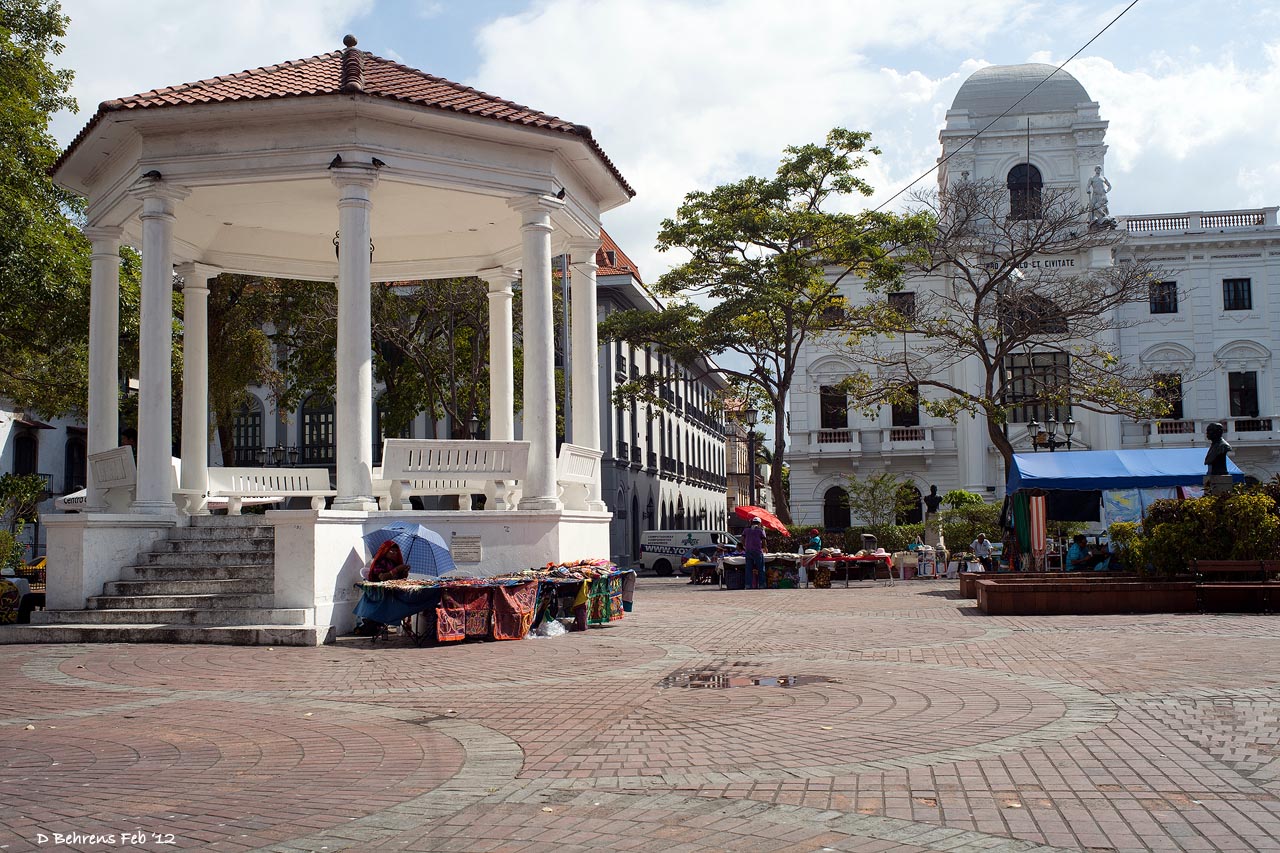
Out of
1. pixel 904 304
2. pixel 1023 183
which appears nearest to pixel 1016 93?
pixel 1023 183

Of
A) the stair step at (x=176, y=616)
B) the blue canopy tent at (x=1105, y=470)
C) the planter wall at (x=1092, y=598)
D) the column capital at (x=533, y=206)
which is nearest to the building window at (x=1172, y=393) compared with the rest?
the blue canopy tent at (x=1105, y=470)

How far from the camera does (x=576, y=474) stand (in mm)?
17422

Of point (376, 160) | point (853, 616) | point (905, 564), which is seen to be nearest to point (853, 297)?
point (905, 564)

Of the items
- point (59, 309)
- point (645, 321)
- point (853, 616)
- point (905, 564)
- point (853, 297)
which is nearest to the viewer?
point (853, 616)

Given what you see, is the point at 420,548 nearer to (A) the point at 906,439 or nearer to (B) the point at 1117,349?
(A) the point at 906,439

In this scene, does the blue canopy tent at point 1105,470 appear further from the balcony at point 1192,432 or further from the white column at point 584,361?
the balcony at point 1192,432

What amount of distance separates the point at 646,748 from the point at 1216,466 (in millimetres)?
14945

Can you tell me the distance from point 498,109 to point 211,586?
290 inches

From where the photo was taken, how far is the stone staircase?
13.1 metres

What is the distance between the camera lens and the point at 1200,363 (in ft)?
163

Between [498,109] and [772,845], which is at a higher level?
[498,109]

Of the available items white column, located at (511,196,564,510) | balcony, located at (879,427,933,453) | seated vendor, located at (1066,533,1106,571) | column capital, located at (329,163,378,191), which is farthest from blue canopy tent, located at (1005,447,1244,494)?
balcony, located at (879,427,933,453)

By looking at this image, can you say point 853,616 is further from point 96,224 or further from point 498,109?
point 96,224

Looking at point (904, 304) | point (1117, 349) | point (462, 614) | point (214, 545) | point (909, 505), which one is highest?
point (904, 304)
